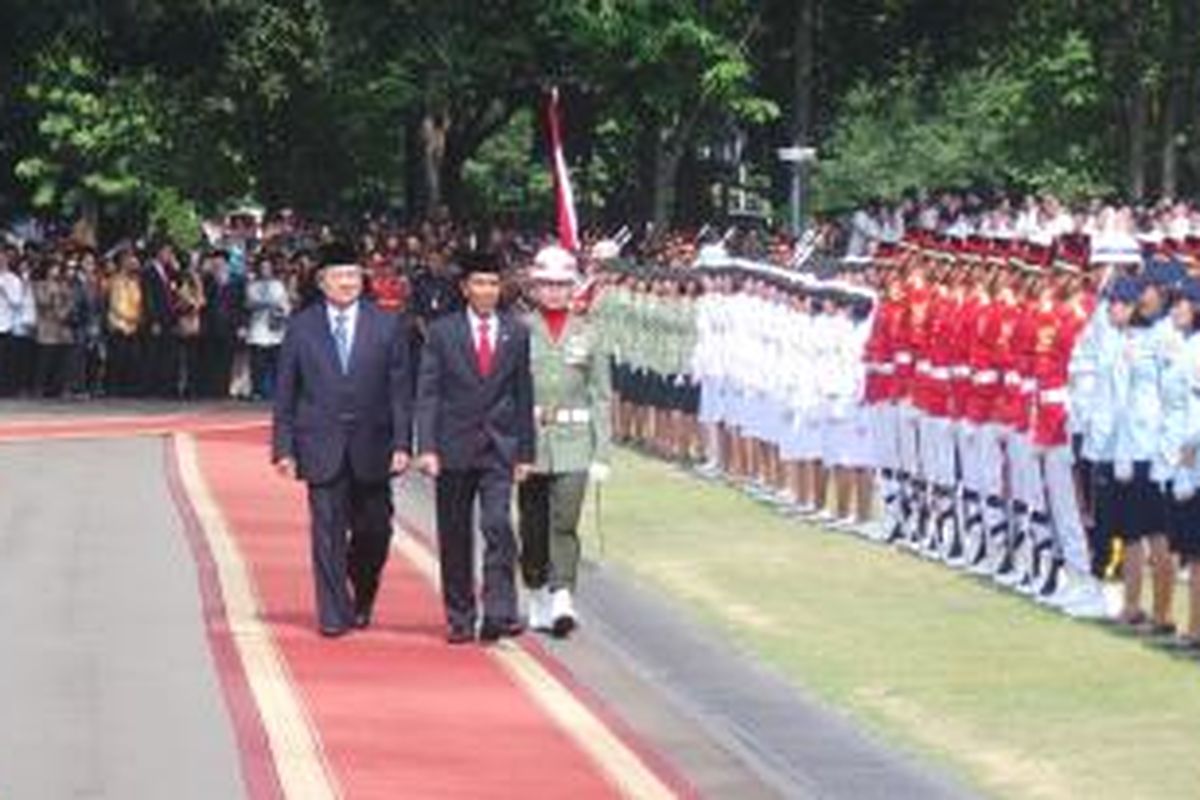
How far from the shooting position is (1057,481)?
21453 millimetres

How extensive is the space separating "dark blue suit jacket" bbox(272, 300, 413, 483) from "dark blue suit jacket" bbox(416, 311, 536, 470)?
0.17 metres

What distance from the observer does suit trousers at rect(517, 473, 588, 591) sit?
787 inches

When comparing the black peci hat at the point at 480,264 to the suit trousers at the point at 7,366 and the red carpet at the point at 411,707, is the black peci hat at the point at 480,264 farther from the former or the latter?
the suit trousers at the point at 7,366

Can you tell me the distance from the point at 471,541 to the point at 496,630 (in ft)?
2.05

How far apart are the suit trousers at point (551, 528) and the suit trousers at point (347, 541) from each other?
0.83 m

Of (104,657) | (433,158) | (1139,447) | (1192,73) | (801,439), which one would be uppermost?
(1192,73)

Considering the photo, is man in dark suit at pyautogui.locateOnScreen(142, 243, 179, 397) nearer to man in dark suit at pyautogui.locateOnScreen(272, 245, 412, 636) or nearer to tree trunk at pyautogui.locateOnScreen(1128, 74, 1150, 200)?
tree trunk at pyautogui.locateOnScreen(1128, 74, 1150, 200)

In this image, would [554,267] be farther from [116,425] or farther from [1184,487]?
[116,425]

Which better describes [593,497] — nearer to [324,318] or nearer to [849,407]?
[849,407]

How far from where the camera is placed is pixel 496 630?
19.6 meters

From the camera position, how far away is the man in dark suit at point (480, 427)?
19734 mm

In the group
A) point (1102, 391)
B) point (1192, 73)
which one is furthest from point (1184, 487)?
point (1192, 73)

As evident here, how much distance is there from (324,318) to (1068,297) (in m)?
4.68

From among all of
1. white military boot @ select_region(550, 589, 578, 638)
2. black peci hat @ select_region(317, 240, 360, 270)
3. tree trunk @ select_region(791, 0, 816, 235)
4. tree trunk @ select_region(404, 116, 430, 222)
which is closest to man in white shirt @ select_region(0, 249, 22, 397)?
tree trunk @ select_region(791, 0, 816, 235)
